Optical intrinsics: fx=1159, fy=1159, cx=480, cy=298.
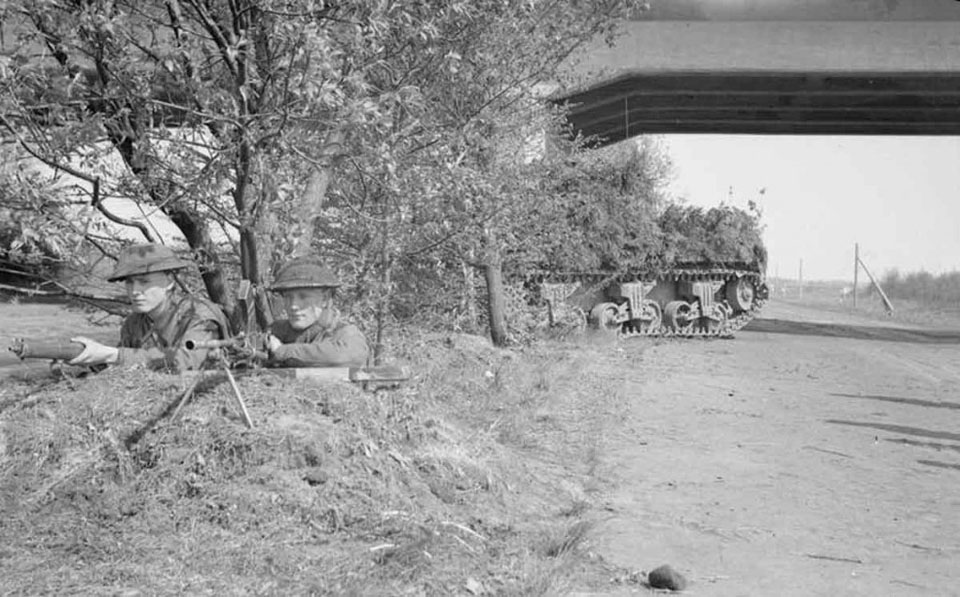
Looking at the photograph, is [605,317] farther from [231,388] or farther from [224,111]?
[231,388]

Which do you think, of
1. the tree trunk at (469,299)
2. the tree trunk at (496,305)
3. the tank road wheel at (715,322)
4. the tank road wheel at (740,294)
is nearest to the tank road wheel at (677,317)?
the tank road wheel at (715,322)

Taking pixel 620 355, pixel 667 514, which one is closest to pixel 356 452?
pixel 667 514

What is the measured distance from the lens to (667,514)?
720cm

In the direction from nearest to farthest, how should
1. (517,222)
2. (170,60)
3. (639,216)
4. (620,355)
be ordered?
1. (170,60)
2. (517,222)
3. (620,355)
4. (639,216)

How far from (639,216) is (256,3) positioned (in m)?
16.9

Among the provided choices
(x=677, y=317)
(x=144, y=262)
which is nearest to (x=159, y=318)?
(x=144, y=262)

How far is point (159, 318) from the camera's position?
268 inches

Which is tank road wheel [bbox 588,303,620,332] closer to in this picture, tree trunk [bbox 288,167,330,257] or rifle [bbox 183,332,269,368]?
tree trunk [bbox 288,167,330,257]

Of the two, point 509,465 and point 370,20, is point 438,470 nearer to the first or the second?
point 509,465

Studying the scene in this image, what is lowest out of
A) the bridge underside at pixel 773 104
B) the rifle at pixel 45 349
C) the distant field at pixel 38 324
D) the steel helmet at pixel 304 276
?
the distant field at pixel 38 324

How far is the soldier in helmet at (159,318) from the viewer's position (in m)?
6.52

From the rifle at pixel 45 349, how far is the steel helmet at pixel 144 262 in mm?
579

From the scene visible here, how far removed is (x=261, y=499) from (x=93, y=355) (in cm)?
147

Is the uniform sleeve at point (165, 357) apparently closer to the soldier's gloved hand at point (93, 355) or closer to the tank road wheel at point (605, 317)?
the soldier's gloved hand at point (93, 355)
